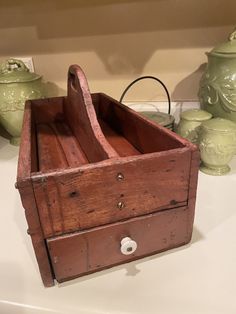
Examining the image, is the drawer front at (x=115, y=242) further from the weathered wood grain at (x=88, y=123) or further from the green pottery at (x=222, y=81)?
the green pottery at (x=222, y=81)

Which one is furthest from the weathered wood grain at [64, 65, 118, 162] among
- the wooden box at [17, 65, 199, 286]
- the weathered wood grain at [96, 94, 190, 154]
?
the weathered wood grain at [96, 94, 190, 154]

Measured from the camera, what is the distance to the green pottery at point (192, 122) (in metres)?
0.72

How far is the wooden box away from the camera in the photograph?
14.6 inches

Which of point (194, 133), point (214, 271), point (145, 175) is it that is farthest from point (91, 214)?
point (194, 133)

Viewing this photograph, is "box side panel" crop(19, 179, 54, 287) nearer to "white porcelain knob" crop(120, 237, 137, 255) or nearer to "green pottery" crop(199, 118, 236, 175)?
"white porcelain knob" crop(120, 237, 137, 255)

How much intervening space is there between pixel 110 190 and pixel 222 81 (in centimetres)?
48

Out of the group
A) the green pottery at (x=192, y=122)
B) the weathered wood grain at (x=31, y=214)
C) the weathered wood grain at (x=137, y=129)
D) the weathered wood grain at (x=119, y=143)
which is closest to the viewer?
the weathered wood grain at (x=31, y=214)

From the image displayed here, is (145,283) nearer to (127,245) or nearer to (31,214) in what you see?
(127,245)

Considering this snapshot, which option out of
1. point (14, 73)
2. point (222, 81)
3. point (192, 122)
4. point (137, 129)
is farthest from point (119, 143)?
point (14, 73)

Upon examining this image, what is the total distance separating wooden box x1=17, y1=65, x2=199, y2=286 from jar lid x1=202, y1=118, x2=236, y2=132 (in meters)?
0.20

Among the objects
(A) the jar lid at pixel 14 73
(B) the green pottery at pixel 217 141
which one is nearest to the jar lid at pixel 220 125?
(B) the green pottery at pixel 217 141

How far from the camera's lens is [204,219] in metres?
0.56

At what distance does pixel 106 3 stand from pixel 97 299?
2.63 feet

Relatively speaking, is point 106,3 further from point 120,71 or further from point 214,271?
point 214,271
